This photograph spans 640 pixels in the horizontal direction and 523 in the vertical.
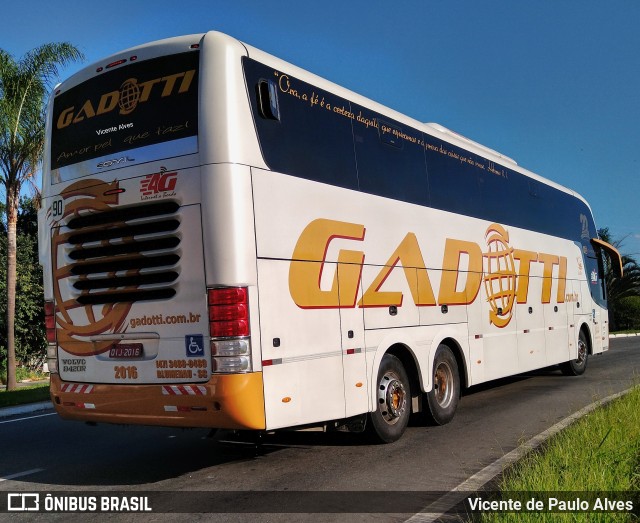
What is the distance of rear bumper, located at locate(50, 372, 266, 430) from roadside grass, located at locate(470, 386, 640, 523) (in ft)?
7.13

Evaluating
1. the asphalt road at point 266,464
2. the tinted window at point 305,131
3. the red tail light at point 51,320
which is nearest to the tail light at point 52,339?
the red tail light at point 51,320

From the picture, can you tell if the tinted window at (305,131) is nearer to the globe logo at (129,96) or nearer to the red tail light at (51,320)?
the globe logo at (129,96)

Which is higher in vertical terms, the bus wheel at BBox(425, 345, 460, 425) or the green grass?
the bus wheel at BBox(425, 345, 460, 425)

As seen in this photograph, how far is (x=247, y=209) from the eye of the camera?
623 cm

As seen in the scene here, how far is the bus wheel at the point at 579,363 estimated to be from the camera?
15094 millimetres

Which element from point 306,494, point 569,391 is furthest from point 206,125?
point 569,391

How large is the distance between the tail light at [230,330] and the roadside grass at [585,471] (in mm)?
2381

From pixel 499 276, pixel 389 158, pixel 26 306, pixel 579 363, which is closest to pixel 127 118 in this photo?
pixel 389 158

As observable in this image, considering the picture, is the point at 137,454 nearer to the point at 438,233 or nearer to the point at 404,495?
the point at 404,495

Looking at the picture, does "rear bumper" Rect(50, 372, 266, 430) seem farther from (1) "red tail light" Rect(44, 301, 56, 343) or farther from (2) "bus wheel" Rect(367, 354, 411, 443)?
(2) "bus wheel" Rect(367, 354, 411, 443)

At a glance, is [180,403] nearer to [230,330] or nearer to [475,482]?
[230,330]

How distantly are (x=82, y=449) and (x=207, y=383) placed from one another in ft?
11.9

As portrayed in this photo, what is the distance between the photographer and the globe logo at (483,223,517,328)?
11109mm

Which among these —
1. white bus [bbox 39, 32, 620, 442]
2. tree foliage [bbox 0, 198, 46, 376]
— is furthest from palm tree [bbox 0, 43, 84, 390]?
white bus [bbox 39, 32, 620, 442]
